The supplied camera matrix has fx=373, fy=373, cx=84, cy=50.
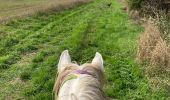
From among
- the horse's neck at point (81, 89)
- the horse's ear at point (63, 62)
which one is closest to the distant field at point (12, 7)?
the horse's ear at point (63, 62)

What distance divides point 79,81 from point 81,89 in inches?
6.4

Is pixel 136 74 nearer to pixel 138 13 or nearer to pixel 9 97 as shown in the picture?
pixel 9 97

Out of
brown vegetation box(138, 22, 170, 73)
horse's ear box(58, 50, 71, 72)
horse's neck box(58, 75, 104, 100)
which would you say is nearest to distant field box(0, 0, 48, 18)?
brown vegetation box(138, 22, 170, 73)

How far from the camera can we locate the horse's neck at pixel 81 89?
226cm

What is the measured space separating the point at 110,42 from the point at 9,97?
5.38m

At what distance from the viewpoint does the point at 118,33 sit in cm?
1443

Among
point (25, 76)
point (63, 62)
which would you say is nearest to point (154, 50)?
point (25, 76)

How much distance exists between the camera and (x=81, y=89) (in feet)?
7.66

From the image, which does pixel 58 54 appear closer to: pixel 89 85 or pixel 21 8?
pixel 89 85

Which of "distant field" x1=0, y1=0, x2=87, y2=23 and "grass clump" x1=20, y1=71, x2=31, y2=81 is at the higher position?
"grass clump" x1=20, y1=71, x2=31, y2=81

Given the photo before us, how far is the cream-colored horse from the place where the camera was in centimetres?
230

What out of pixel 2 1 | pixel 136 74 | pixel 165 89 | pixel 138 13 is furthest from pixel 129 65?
pixel 2 1

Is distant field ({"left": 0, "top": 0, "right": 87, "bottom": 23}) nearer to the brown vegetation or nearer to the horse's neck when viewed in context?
the brown vegetation

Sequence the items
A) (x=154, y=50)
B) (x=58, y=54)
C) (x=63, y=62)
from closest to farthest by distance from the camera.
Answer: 1. (x=63, y=62)
2. (x=154, y=50)
3. (x=58, y=54)
